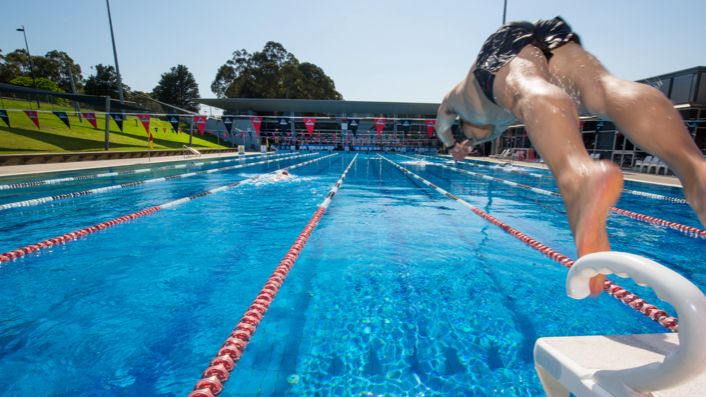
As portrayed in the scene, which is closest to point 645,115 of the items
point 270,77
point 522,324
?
point 522,324

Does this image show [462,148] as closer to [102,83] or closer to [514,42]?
[514,42]

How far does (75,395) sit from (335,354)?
1221mm

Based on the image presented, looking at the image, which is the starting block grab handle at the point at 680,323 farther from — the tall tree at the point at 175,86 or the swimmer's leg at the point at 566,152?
the tall tree at the point at 175,86

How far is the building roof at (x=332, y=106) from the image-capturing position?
35188 millimetres

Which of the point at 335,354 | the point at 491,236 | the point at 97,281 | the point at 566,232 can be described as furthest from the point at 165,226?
the point at 566,232

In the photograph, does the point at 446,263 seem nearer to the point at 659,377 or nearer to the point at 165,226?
the point at 659,377

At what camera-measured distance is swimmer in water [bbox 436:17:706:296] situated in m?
0.74

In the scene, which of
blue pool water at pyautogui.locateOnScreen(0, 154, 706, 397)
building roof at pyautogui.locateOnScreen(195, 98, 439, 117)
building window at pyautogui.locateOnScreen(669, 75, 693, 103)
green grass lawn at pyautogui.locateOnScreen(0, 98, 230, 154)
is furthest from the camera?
building roof at pyautogui.locateOnScreen(195, 98, 439, 117)

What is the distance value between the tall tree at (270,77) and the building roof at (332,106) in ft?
53.5

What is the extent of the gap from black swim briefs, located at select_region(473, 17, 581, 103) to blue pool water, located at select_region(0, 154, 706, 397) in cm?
144

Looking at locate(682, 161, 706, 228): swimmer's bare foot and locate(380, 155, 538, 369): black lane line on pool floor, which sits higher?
locate(682, 161, 706, 228): swimmer's bare foot

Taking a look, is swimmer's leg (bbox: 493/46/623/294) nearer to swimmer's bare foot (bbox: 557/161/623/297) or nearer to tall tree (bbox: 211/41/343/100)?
swimmer's bare foot (bbox: 557/161/623/297)

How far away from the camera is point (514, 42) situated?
1.15 m

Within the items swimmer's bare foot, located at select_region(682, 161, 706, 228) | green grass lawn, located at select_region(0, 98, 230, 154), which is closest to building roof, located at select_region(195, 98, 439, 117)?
green grass lawn, located at select_region(0, 98, 230, 154)
